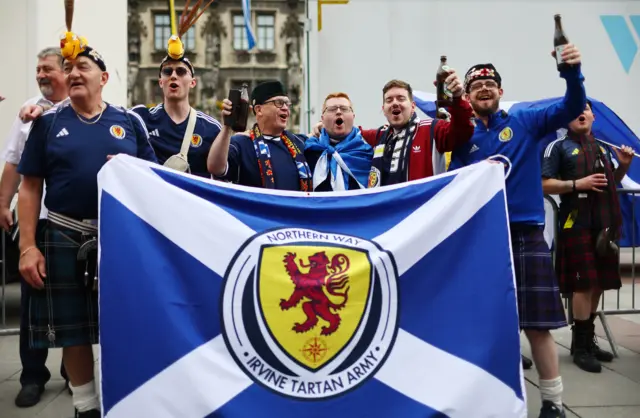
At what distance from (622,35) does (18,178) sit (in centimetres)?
717

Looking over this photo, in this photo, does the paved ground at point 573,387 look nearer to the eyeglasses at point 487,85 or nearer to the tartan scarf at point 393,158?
the tartan scarf at point 393,158

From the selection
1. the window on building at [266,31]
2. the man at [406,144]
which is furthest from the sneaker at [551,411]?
the window on building at [266,31]

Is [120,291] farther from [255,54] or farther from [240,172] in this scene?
[255,54]

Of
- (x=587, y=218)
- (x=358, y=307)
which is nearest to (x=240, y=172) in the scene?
(x=358, y=307)

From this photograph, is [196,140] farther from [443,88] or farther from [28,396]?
[28,396]

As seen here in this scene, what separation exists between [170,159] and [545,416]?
8.11 feet

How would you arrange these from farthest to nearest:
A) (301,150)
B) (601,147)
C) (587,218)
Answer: (601,147)
(587,218)
(301,150)

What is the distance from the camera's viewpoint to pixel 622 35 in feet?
26.9

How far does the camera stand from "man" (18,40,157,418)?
3.17m

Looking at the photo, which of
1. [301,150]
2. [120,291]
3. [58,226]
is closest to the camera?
[120,291]

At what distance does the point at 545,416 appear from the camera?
3.40m

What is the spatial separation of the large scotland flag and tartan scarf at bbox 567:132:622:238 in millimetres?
1944

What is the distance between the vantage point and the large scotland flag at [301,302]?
9.45ft

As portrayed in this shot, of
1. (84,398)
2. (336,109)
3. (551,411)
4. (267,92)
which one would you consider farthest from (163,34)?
(551,411)
